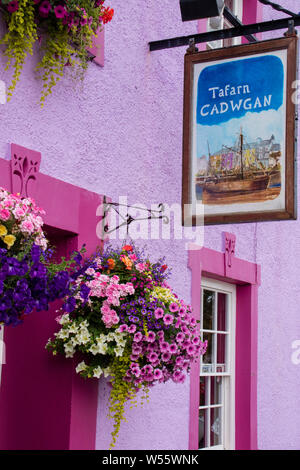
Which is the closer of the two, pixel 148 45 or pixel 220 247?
pixel 148 45

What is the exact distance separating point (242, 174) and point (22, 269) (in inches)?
76.2

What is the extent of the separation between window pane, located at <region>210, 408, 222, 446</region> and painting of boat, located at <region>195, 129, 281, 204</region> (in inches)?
108

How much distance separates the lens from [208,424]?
6477 mm

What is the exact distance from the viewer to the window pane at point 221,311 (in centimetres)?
681

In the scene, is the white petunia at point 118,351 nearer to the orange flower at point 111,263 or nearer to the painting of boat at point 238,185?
the orange flower at point 111,263

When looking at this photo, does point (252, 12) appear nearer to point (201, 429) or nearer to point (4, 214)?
point (201, 429)

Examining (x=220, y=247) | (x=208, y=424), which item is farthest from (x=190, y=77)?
(x=208, y=424)

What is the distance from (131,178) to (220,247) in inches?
63.1

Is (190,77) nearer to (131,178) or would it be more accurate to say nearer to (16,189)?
(131,178)

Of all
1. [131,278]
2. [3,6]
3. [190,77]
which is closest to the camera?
[3,6]

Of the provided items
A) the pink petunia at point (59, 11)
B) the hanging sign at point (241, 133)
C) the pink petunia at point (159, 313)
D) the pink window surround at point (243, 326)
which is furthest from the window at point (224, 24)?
the pink petunia at point (159, 313)

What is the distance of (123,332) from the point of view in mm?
4199

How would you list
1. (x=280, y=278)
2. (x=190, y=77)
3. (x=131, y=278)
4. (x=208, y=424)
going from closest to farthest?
(x=131, y=278) → (x=190, y=77) → (x=208, y=424) → (x=280, y=278)

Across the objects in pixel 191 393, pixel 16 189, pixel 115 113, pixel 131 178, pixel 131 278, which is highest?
pixel 115 113
